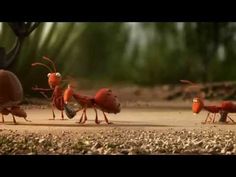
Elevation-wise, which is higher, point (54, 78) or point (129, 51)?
point (129, 51)

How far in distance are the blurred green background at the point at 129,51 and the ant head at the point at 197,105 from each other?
0.37 feet

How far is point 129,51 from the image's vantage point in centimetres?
268

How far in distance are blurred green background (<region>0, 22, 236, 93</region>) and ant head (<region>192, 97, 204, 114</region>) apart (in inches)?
4.4

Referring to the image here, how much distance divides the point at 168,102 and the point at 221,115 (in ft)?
1.14

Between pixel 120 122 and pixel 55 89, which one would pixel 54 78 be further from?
pixel 120 122

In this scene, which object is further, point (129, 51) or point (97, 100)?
point (129, 51)

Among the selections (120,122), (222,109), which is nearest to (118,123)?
(120,122)

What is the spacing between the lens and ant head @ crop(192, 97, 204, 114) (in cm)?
266

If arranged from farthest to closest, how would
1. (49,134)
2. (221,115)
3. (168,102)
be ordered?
(168,102)
(221,115)
(49,134)

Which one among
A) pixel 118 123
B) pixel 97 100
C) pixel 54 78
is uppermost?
pixel 54 78

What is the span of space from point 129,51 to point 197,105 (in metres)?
0.46

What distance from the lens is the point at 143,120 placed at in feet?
8.45

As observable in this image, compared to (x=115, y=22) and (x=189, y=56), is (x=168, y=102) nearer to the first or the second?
(x=189, y=56)
